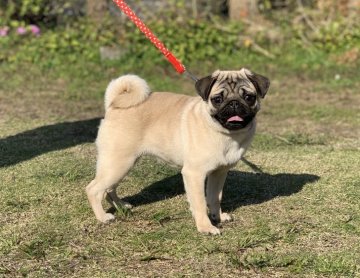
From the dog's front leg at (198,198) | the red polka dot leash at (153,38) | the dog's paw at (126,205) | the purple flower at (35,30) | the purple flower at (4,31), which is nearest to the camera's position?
the dog's front leg at (198,198)

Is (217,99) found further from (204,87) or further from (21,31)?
(21,31)

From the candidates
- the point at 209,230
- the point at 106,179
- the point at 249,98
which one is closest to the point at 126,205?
the point at 106,179

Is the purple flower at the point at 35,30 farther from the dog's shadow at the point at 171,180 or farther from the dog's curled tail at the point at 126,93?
the dog's curled tail at the point at 126,93

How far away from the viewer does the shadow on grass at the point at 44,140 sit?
5480 mm

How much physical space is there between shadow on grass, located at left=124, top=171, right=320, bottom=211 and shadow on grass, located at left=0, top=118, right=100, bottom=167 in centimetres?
127

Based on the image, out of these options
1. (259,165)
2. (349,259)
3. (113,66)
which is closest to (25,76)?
(113,66)

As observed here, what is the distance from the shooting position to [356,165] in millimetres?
5270

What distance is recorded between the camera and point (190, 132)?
382 centimetres

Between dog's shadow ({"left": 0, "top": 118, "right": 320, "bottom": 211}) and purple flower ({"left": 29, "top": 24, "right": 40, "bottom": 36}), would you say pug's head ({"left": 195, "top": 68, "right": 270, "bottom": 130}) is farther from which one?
purple flower ({"left": 29, "top": 24, "right": 40, "bottom": 36})

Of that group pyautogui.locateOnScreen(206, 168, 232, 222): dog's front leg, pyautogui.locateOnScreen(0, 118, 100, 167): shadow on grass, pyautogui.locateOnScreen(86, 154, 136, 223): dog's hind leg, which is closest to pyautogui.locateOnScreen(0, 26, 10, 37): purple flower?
pyautogui.locateOnScreen(0, 118, 100, 167): shadow on grass

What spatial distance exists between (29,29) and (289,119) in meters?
4.60

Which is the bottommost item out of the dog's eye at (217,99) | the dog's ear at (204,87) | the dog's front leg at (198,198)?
the dog's front leg at (198,198)

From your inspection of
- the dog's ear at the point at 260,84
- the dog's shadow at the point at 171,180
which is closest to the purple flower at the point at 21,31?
the dog's shadow at the point at 171,180

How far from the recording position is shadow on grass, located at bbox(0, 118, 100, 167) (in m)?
5.48
